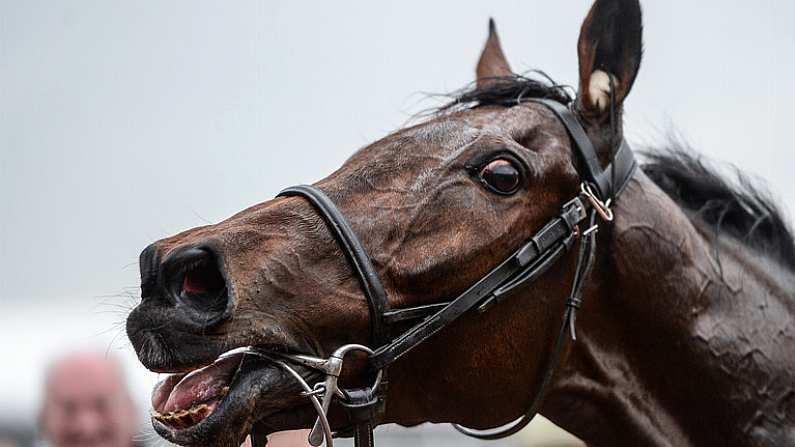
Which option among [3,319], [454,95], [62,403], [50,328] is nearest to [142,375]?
[50,328]

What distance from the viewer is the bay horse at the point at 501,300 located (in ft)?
9.96

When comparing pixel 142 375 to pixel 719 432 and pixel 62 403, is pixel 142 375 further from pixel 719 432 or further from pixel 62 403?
pixel 719 432

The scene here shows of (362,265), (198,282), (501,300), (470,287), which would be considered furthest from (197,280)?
(501,300)

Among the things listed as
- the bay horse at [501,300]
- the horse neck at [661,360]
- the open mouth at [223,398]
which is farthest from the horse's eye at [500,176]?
the open mouth at [223,398]

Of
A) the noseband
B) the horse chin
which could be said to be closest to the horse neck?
the noseband

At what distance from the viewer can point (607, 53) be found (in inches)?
156

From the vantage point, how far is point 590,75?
3.94 meters

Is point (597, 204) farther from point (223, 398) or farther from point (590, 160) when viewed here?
point (223, 398)

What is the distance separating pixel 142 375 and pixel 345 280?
6.21m

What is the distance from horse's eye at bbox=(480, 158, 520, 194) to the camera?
3572 millimetres

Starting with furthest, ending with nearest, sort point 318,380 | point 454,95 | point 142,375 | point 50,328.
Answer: point 50,328 < point 142,375 < point 454,95 < point 318,380

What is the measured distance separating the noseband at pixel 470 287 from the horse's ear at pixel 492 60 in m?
0.78

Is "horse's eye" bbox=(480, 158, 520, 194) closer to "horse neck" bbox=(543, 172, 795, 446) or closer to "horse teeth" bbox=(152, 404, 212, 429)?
"horse neck" bbox=(543, 172, 795, 446)

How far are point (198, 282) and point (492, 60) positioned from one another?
2312 mm
